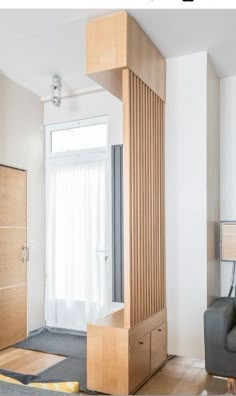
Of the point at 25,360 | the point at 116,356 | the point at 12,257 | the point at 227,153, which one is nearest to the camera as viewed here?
the point at 116,356

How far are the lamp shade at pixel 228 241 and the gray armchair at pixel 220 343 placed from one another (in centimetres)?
55

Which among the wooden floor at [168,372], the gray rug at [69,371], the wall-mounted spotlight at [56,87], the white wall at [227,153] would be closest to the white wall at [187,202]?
the wooden floor at [168,372]

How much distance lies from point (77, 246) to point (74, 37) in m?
→ 2.35

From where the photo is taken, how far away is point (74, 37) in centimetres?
331

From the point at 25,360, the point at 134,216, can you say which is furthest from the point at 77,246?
the point at 134,216

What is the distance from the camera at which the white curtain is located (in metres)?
4.41

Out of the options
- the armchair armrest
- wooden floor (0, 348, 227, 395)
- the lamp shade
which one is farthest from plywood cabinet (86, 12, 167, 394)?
the lamp shade

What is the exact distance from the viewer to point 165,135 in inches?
145

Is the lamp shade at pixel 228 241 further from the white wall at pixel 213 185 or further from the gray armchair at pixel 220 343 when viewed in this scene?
the gray armchair at pixel 220 343

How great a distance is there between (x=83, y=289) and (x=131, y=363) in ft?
5.81

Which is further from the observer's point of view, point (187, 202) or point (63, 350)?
point (63, 350)

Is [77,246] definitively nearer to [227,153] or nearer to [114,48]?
[227,153]

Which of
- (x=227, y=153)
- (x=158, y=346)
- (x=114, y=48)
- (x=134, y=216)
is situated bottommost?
(x=158, y=346)

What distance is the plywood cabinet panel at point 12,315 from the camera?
3982 mm
